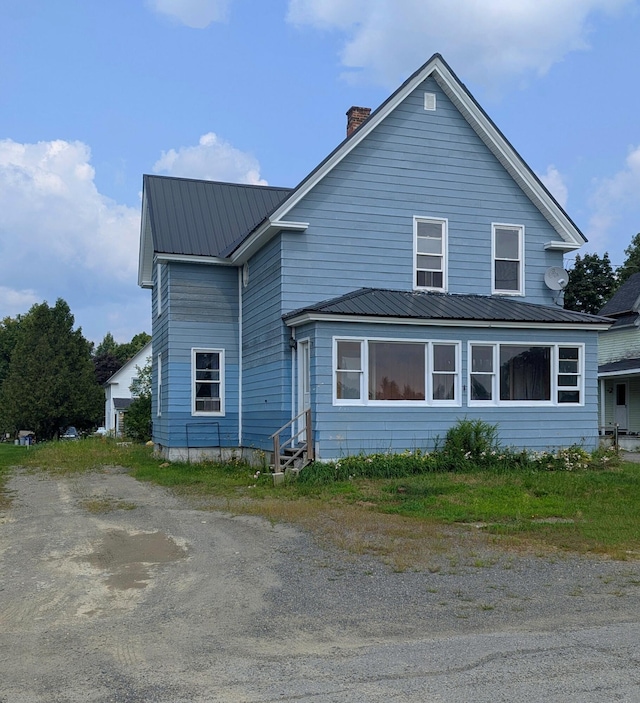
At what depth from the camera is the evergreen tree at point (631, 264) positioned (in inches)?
2013

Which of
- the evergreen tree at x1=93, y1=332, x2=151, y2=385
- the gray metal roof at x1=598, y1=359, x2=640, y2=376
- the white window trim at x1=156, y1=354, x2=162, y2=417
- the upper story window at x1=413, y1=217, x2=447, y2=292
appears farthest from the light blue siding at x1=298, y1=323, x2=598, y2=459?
the evergreen tree at x1=93, y1=332, x2=151, y2=385

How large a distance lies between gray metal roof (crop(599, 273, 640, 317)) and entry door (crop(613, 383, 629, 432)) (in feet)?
Result: 10.9

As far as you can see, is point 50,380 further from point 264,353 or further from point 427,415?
point 427,415

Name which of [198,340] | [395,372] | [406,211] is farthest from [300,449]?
[406,211]

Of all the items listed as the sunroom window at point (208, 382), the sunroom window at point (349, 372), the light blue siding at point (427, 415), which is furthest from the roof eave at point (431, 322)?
the sunroom window at point (208, 382)

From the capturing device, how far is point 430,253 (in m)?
18.9

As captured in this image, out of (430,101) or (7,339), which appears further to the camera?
(7,339)

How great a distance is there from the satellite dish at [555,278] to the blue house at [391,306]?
0.24ft

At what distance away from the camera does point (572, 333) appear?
58.4ft

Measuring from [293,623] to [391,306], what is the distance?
36.1ft

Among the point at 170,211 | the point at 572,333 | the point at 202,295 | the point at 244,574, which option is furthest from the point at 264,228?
the point at 244,574

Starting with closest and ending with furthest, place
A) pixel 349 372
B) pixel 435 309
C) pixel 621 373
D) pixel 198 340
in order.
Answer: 1. pixel 349 372
2. pixel 435 309
3. pixel 198 340
4. pixel 621 373

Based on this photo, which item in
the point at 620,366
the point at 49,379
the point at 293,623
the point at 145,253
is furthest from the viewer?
the point at 49,379

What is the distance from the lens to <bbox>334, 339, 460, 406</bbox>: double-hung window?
647 inches
